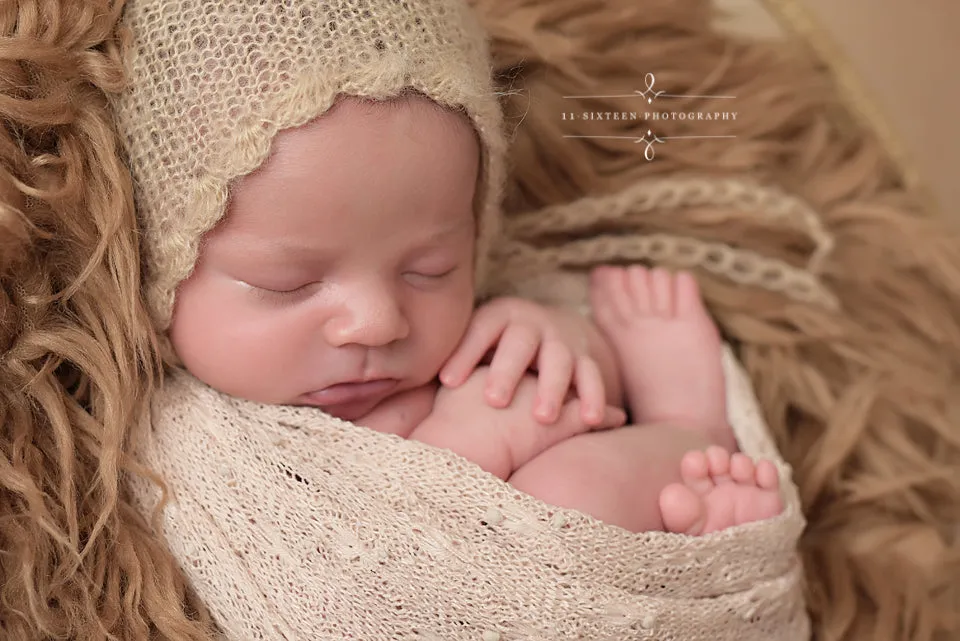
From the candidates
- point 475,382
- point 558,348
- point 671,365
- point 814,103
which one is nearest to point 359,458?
point 475,382

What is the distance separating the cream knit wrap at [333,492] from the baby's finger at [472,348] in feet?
0.43

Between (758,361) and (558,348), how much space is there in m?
0.36

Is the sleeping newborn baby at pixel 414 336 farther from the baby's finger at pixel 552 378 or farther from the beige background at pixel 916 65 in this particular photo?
the beige background at pixel 916 65

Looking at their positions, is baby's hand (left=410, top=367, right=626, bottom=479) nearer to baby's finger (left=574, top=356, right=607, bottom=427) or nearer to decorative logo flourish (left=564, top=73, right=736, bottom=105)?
baby's finger (left=574, top=356, right=607, bottom=427)

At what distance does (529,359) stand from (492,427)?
0.11 meters

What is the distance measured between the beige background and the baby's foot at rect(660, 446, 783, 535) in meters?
0.75

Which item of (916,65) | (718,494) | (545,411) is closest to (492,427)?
(545,411)

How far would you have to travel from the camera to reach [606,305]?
136 cm

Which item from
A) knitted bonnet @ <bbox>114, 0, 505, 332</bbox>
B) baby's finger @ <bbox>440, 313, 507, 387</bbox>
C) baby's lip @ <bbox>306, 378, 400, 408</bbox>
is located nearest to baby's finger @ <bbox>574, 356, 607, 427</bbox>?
baby's finger @ <bbox>440, 313, 507, 387</bbox>

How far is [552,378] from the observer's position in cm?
114

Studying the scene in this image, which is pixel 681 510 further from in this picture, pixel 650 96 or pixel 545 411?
pixel 650 96

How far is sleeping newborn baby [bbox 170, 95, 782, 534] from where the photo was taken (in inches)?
38.4

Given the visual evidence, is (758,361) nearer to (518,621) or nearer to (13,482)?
(518,621)

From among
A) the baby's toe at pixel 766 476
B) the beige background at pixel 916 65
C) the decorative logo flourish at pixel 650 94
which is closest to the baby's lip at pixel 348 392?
the baby's toe at pixel 766 476
